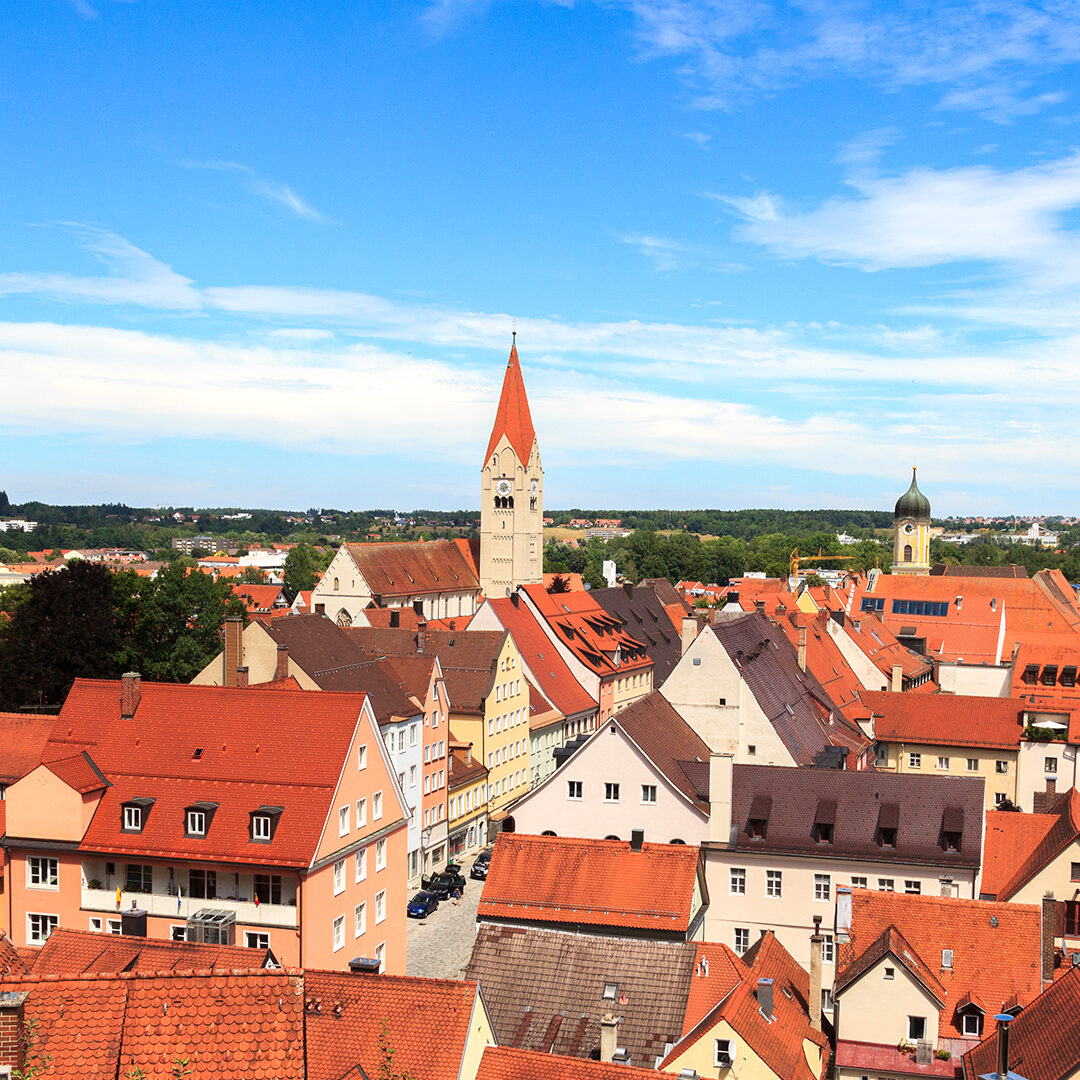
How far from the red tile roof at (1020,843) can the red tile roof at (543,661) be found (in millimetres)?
36303

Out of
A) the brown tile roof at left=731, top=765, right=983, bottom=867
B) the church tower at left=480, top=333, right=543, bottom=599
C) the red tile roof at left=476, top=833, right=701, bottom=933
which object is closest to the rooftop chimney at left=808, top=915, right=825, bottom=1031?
the red tile roof at left=476, top=833, right=701, bottom=933

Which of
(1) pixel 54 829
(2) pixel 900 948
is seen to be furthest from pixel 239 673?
(2) pixel 900 948

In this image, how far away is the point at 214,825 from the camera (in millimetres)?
37562

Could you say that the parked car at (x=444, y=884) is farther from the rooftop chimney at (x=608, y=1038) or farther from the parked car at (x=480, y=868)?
the rooftop chimney at (x=608, y=1038)

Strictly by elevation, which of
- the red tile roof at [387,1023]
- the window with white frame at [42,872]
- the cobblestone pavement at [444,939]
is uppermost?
the red tile roof at [387,1023]

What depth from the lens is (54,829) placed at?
38.4 metres

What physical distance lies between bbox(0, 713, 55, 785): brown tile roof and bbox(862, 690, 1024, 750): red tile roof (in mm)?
41432

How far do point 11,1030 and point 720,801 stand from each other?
29911 millimetres

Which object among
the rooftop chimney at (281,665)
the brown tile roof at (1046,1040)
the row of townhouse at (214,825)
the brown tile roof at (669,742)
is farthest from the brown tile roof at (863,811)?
the rooftop chimney at (281,665)

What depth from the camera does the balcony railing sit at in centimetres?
3644

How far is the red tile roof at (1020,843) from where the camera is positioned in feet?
132

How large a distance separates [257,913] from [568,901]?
954 centimetres

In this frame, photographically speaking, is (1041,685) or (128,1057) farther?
(1041,685)

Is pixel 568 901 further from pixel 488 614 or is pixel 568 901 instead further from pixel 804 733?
pixel 488 614
